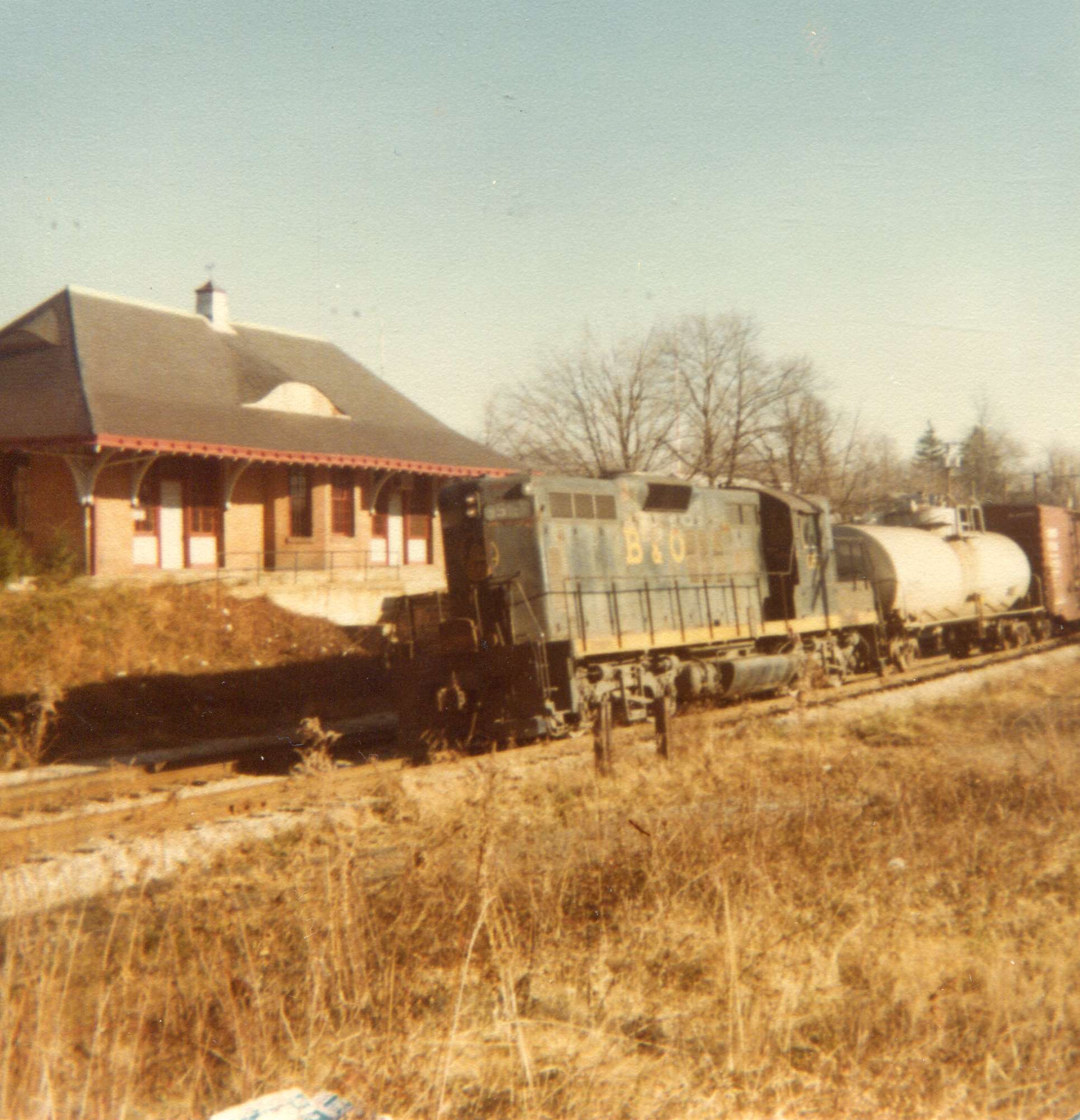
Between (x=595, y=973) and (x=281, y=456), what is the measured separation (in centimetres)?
2002

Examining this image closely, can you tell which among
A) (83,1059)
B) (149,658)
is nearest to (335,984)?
(83,1059)

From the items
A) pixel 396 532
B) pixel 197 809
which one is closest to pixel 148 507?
pixel 396 532

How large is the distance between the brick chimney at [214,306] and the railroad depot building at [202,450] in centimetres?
6

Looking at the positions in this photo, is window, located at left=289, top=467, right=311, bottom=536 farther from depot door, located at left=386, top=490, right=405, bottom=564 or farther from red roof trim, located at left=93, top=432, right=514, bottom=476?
depot door, located at left=386, top=490, right=405, bottom=564

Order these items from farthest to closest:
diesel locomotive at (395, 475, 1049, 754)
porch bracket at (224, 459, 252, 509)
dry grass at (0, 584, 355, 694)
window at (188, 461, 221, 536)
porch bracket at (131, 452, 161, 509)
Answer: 1. porch bracket at (224, 459, 252, 509)
2. window at (188, 461, 221, 536)
3. porch bracket at (131, 452, 161, 509)
4. dry grass at (0, 584, 355, 694)
5. diesel locomotive at (395, 475, 1049, 754)

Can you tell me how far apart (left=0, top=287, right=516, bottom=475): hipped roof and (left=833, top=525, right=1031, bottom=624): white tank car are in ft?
39.4

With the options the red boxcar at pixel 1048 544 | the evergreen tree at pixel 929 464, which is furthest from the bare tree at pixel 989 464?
the red boxcar at pixel 1048 544

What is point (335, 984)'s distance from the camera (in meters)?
4.93

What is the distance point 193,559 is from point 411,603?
39.4 feet

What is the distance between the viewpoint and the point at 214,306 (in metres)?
29.3

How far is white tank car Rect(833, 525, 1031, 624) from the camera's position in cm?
2039

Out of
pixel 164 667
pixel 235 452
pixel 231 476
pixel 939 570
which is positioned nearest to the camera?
pixel 164 667

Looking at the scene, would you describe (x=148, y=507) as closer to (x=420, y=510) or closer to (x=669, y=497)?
(x=420, y=510)

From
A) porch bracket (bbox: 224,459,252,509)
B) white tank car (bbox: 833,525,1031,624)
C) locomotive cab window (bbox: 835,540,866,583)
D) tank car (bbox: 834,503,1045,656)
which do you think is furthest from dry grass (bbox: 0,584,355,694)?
tank car (bbox: 834,503,1045,656)
